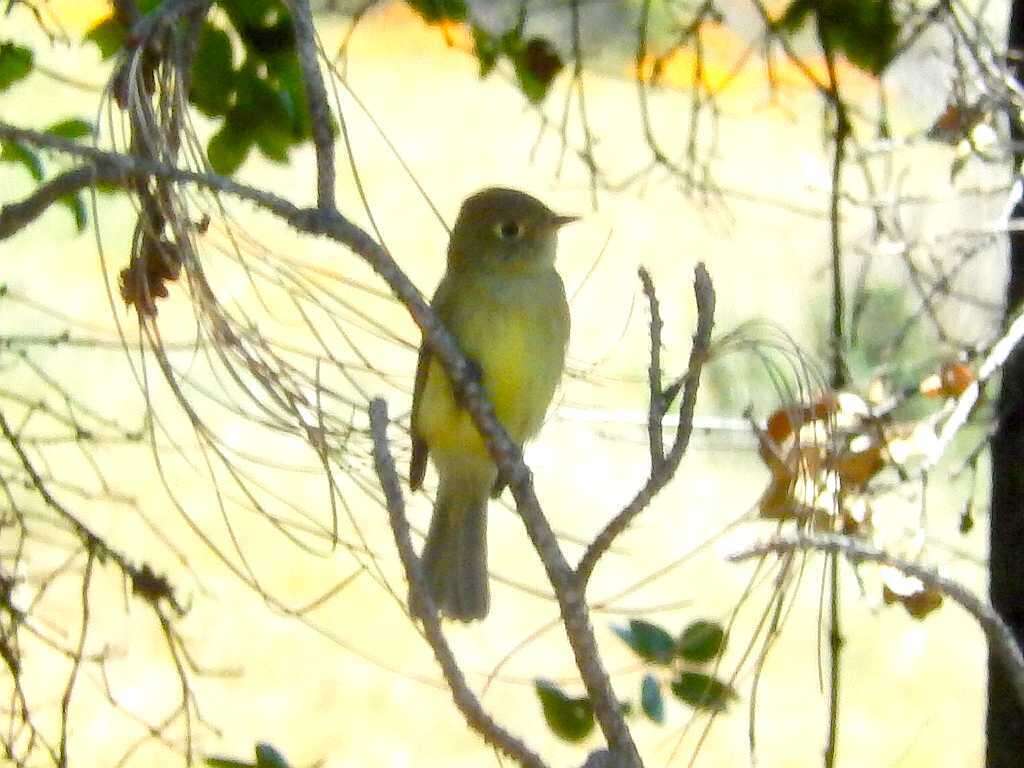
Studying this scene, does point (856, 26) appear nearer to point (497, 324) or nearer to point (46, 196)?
point (497, 324)

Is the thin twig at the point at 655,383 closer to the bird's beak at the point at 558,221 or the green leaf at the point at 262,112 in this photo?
the green leaf at the point at 262,112

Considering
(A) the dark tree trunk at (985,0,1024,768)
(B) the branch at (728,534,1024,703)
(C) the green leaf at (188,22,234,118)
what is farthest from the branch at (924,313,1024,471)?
(C) the green leaf at (188,22,234,118)

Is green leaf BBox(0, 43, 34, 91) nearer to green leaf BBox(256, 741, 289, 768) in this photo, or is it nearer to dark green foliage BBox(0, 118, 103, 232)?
dark green foliage BBox(0, 118, 103, 232)

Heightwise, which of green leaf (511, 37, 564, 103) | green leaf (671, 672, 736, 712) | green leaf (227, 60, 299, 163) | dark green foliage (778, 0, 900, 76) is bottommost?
green leaf (671, 672, 736, 712)

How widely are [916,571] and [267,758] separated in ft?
2.42

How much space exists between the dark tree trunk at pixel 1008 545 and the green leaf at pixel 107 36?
1.10 m

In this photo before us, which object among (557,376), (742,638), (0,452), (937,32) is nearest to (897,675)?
(742,638)

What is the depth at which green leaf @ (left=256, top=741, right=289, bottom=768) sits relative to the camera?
5.38 ft

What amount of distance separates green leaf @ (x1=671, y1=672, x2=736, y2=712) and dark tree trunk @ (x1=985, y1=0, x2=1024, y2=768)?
0.41 meters

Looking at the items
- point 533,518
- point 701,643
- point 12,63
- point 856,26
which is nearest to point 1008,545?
point 701,643

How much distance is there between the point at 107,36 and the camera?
189 cm

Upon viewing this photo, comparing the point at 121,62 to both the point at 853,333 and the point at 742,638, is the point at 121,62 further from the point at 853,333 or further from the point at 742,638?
the point at 742,638

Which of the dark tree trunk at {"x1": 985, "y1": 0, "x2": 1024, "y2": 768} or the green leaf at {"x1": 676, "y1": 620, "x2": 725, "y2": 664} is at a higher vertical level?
the dark tree trunk at {"x1": 985, "y1": 0, "x2": 1024, "y2": 768}

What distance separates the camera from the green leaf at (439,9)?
1948mm
